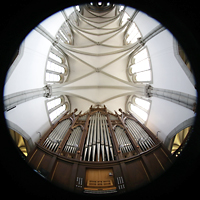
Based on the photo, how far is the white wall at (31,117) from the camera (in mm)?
6179

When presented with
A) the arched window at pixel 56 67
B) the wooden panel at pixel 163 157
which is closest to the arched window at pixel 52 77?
the arched window at pixel 56 67

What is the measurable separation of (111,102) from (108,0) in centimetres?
1163

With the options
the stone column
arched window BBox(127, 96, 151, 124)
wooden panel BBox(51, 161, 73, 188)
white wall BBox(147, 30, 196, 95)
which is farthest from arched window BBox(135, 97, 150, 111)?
wooden panel BBox(51, 161, 73, 188)

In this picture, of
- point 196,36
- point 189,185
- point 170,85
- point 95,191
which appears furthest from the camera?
point 170,85

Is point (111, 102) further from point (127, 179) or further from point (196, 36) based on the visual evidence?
point (196, 36)

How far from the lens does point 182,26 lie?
9.16 feet

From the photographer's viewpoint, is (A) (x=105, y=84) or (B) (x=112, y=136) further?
(A) (x=105, y=84)

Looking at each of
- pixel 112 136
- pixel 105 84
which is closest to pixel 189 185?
pixel 112 136

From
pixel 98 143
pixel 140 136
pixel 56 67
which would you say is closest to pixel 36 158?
pixel 98 143

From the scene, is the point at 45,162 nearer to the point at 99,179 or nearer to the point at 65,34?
the point at 99,179

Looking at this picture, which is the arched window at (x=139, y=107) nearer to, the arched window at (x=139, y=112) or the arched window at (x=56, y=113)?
the arched window at (x=139, y=112)

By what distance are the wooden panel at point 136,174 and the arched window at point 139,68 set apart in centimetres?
645

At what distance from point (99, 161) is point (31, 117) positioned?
5.00 meters

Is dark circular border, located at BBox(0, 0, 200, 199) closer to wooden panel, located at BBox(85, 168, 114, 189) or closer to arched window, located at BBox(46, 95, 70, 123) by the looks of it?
wooden panel, located at BBox(85, 168, 114, 189)
